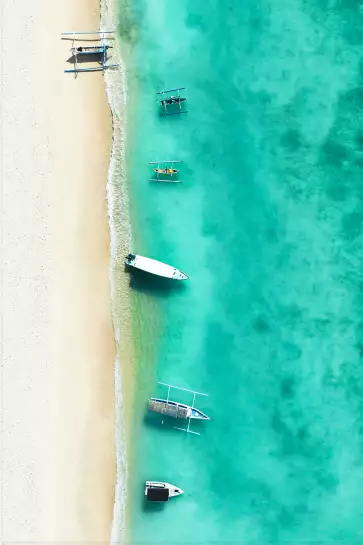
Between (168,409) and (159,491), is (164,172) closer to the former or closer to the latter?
(168,409)

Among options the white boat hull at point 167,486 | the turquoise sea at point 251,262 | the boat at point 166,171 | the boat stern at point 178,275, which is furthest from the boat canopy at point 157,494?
the boat at point 166,171

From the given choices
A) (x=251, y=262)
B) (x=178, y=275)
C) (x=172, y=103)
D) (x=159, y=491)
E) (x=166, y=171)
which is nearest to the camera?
(x=159, y=491)

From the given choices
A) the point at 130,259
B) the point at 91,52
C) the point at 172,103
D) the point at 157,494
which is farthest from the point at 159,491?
the point at 91,52

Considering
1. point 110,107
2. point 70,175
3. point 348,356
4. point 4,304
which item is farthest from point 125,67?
point 348,356

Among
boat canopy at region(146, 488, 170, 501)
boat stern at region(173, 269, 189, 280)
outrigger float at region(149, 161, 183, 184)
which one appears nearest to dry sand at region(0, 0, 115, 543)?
boat canopy at region(146, 488, 170, 501)

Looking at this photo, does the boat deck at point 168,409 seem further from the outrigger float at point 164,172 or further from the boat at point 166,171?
the boat at point 166,171

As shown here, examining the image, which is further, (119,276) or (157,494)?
(119,276)
